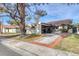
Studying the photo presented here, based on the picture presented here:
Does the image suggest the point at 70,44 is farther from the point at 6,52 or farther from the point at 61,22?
the point at 6,52

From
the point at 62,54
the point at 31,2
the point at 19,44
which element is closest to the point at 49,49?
the point at 62,54

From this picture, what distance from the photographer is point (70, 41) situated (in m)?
3.42

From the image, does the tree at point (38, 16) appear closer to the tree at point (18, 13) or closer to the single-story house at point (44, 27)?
the single-story house at point (44, 27)

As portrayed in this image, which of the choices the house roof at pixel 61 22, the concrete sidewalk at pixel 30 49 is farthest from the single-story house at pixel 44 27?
the concrete sidewalk at pixel 30 49

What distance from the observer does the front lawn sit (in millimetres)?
3363

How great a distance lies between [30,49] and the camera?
3.42 meters

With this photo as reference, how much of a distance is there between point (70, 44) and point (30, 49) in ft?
1.69

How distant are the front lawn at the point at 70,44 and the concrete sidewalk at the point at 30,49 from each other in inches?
2.4

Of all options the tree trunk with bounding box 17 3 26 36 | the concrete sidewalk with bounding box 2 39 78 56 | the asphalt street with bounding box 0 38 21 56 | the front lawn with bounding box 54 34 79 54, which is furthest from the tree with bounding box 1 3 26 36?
the front lawn with bounding box 54 34 79 54

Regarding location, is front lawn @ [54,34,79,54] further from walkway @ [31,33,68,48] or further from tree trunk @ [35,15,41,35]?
tree trunk @ [35,15,41,35]

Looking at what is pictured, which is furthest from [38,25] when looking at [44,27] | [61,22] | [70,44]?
[70,44]

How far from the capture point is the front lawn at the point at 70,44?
3.36 m

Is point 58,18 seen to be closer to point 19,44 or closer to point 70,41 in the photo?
point 70,41

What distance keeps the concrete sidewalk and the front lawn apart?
62mm
